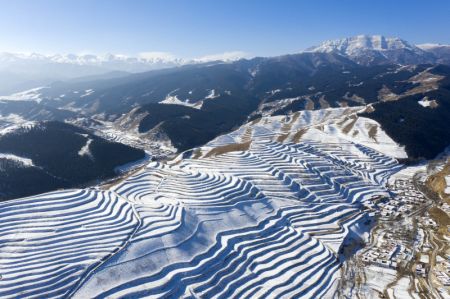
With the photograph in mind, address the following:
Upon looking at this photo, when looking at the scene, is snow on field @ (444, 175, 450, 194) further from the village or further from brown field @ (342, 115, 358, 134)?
brown field @ (342, 115, 358, 134)

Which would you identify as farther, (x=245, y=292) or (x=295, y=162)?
(x=295, y=162)

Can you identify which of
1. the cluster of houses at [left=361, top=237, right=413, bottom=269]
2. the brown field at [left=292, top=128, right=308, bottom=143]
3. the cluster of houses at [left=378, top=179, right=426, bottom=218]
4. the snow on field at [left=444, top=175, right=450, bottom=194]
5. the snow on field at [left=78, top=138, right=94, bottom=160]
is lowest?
the cluster of houses at [left=378, top=179, right=426, bottom=218]

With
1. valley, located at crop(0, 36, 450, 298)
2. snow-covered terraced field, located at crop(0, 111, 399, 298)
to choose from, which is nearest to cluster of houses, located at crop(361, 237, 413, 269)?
valley, located at crop(0, 36, 450, 298)

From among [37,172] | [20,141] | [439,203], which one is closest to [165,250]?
[439,203]

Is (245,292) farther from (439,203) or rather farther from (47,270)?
(439,203)

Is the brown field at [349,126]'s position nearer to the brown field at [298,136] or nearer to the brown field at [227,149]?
the brown field at [298,136]

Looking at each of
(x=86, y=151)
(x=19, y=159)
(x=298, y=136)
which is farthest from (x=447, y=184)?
(x=19, y=159)

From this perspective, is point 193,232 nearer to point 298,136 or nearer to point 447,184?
point 447,184
